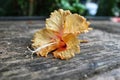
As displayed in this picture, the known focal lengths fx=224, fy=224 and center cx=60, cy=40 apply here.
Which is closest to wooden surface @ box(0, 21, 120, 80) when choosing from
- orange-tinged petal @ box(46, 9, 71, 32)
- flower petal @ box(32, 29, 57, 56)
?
flower petal @ box(32, 29, 57, 56)

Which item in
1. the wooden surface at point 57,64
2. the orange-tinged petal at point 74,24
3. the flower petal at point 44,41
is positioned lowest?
the wooden surface at point 57,64

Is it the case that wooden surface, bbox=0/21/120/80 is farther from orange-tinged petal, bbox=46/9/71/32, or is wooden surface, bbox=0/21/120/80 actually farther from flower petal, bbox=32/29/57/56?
orange-tinged petal, bbox=46/9/71/32

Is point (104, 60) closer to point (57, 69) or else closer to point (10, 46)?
point (57, 69)

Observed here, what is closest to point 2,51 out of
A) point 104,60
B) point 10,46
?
point 10,46

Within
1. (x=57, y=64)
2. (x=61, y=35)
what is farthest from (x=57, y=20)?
(x=57, y=64)

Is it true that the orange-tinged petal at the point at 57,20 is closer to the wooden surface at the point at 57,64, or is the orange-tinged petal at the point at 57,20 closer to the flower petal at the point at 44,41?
the flower petal at the point at 44,41

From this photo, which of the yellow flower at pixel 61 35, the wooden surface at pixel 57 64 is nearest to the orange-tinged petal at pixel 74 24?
the yellow flower at pixel 61 35

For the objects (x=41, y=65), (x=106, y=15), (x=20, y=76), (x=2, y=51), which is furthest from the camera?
(x=106, y=15)
